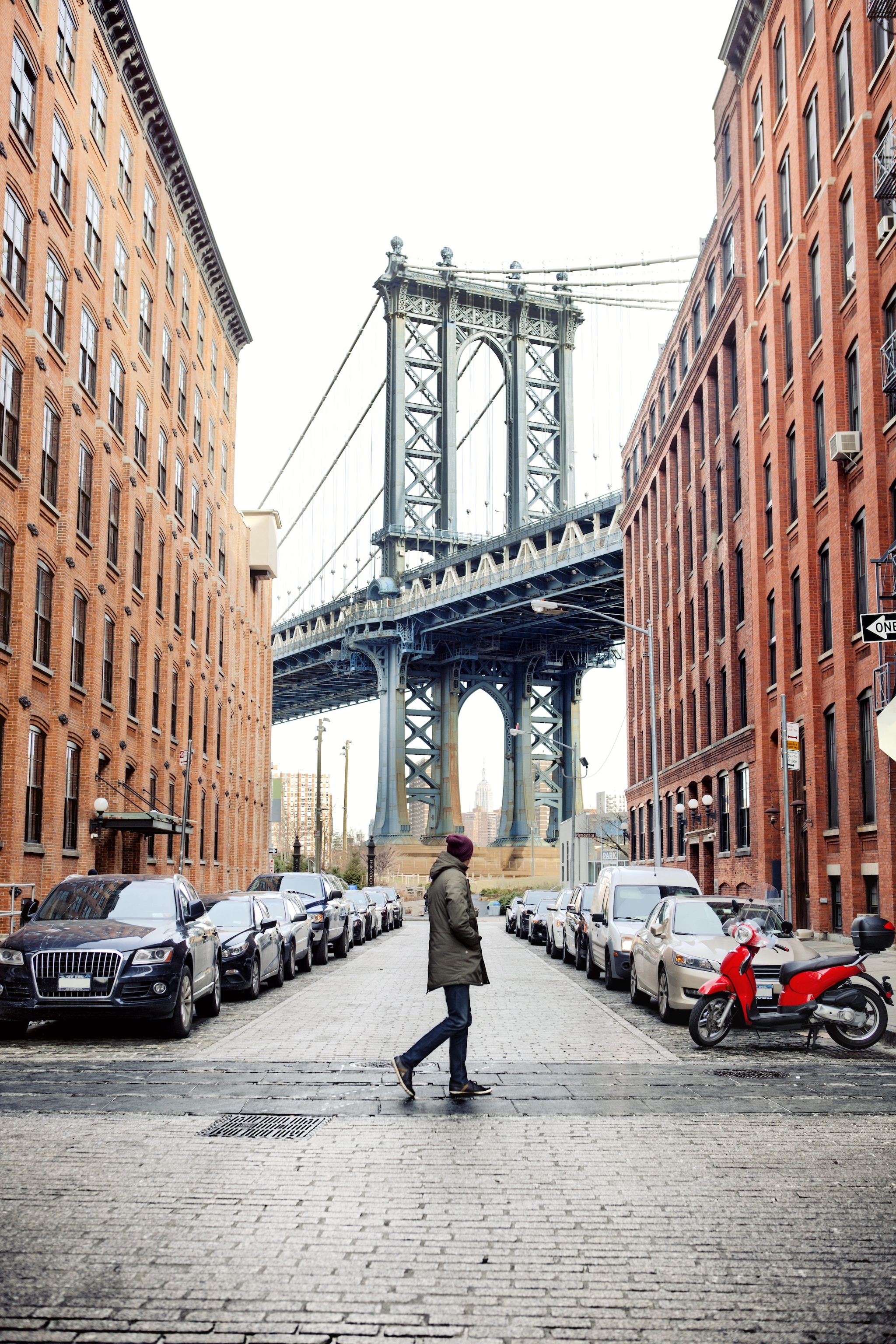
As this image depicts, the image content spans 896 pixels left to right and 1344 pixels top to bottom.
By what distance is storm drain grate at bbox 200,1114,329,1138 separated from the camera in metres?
8.19

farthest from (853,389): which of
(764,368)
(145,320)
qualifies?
(145,320)

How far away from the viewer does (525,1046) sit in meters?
12.9

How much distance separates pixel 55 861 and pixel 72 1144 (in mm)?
19893

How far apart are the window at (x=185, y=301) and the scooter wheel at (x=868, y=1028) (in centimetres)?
3563

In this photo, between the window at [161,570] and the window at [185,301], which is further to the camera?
the window at [185,301]

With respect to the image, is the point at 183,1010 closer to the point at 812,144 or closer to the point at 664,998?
the point at 664,998

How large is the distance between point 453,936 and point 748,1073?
3111 mm

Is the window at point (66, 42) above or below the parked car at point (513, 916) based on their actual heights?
above

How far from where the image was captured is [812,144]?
103 ft

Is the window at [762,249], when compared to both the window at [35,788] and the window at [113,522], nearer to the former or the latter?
the window at [113,522]

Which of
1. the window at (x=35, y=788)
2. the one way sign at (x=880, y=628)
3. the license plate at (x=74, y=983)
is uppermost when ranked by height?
the one way sign at (x=880, y=628)

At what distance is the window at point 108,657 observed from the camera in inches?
1254

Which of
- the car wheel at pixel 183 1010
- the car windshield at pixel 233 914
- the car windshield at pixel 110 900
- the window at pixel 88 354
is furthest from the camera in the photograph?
the window at pixel 88 354

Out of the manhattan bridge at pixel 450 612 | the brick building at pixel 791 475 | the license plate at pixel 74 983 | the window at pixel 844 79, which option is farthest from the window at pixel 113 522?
the manhattan bridge at pixel 450 612
